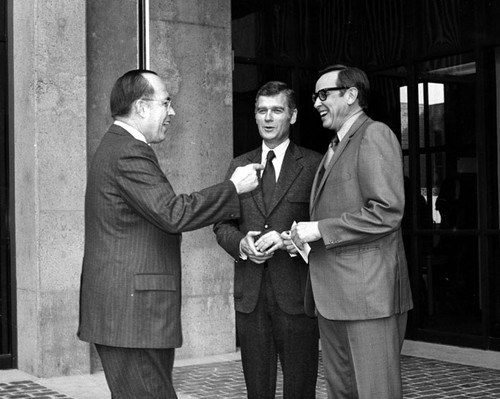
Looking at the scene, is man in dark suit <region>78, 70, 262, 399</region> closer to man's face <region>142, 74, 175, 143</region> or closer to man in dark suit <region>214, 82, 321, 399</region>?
man's face <region>142, 74, 175, 143</region>

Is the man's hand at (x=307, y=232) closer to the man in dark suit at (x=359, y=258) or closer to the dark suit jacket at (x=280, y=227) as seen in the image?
the man in dark suit at (x=359, y=258)

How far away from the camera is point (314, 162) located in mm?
5012

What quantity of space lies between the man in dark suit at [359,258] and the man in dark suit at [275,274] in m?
0.42

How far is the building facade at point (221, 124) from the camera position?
7711 millimetres

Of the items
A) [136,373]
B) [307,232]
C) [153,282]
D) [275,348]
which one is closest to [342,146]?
→ [307,232]

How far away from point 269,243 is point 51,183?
3.67 m

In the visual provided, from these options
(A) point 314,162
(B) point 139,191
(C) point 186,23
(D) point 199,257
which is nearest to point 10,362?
(D) point 199,257

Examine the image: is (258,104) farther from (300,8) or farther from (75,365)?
(300,8)

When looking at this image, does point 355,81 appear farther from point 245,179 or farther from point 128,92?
point 128,92

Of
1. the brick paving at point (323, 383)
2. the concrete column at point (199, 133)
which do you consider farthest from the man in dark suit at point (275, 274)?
the concrete column at point (199, 133)

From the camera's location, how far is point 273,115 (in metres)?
4.89

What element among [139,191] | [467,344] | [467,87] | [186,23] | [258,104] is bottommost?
[467,344]

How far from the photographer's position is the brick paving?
6.86 meters

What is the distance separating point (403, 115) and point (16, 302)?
4842mm
